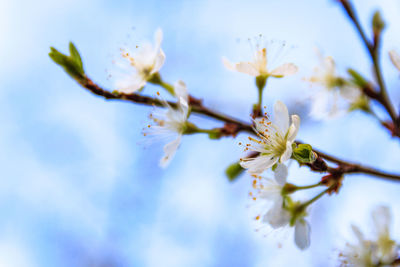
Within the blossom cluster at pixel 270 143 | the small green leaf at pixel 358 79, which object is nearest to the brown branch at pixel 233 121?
the blossom cluster at pixel 270 143

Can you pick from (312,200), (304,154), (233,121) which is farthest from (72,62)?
(312,200)

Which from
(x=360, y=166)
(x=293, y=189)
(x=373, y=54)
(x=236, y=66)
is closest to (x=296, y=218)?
(x=293, y=189)

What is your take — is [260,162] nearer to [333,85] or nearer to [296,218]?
[296,218]

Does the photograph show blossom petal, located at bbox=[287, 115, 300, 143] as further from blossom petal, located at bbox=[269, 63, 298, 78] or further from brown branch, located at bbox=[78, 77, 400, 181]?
blossom petal, located at bbox=[269, 63, 298, 78]

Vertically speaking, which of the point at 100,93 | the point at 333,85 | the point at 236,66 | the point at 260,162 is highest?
the point at 100,93

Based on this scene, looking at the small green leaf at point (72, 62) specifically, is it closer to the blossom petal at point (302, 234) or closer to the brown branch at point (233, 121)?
the brown branch at point (233, 121)

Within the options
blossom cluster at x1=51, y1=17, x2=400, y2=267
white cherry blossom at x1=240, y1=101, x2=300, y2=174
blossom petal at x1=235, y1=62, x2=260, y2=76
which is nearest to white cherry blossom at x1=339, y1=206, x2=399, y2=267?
blossom cluster at x1=51, y1=17, x2=400, y2=267

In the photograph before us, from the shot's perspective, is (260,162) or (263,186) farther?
(263,186)
